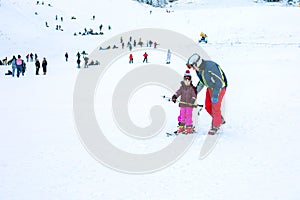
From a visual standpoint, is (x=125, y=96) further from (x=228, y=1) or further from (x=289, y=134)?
(x=228, y=1)

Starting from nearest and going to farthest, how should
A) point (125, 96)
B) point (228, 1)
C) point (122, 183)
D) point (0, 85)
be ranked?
point (122, 183) < point (125, 96) < point (0, 85) < point (228, 1)

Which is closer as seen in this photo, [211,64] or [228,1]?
[211,64]

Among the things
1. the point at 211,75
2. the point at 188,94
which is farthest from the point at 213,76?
the point at 188,94

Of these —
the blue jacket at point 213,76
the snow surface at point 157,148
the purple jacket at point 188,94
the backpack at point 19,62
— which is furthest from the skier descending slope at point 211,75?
the backpack at point 19,62

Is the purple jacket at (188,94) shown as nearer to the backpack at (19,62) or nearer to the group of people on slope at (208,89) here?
the group of people on slope at (208,89)

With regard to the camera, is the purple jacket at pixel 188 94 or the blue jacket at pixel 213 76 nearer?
the blue jacket at pixel 213 76

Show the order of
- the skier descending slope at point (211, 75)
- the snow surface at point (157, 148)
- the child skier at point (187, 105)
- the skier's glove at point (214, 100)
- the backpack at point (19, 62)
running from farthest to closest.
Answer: the backpack at point (19, 62) < the child skier at point (187, 105) < the skier's glove at point (214, 100) < the skier descending slope at point (211, 75) < the snow surface at point (157, 148)

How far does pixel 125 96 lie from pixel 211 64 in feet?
21.6

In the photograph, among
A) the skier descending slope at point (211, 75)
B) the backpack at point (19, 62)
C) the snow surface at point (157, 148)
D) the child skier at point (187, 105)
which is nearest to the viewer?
the snow surface at point (157, 148)

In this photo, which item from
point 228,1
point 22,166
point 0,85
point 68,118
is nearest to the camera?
point 22,166

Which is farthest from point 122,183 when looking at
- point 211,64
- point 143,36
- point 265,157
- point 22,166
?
point 143,36

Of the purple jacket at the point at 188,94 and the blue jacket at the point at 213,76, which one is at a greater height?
the blue jacket at the point at 213,76

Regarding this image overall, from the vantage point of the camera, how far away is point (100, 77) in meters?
20.5

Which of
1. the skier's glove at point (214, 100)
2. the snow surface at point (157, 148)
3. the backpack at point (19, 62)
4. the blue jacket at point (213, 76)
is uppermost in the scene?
the backpack at point (19, 62)
